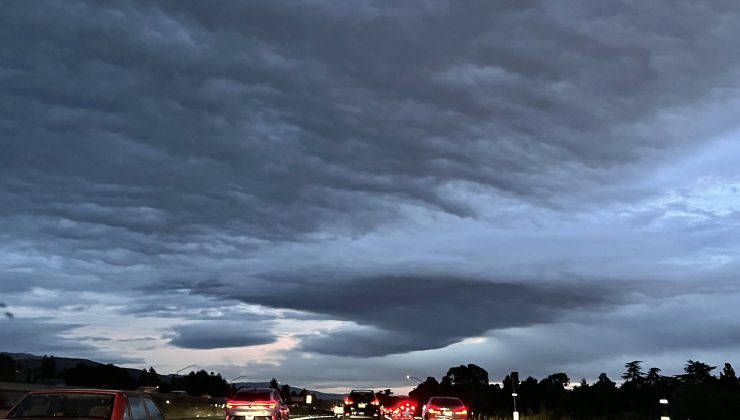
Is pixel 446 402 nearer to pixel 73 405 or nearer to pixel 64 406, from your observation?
pixel 73 405

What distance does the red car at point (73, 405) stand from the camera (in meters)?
12.8

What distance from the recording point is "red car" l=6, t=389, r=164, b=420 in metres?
12.8

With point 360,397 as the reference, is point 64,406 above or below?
below

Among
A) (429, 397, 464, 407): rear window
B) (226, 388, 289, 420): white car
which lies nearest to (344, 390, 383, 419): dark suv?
(429, 397, 464, 407): rear window

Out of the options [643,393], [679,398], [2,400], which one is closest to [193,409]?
[2,400]

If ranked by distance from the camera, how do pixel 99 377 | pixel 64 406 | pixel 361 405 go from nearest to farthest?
1. pixel 64 406
2. pixel 361 405
3. pixel 99 377

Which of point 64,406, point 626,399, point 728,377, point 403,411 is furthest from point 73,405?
point 728,377

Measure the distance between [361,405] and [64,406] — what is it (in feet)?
133

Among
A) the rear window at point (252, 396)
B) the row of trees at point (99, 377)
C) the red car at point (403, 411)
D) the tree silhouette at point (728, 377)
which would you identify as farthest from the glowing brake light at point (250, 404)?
the row of trees at point (99, 377)

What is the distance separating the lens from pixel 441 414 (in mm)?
36781

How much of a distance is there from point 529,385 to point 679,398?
38.4 metres

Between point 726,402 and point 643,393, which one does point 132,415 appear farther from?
point 643,393

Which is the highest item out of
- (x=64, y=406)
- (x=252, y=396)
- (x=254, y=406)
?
(x=252, y=396)

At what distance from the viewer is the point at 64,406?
13.0 meters
